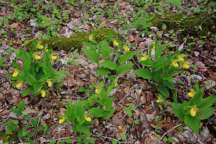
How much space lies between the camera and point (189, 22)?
362cm

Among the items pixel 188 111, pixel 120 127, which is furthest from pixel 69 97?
pixel 188 111

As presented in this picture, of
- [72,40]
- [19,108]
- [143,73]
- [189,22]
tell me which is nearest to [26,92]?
[19,108]

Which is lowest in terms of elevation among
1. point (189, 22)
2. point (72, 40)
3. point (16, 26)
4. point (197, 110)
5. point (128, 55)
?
point (197, 110)

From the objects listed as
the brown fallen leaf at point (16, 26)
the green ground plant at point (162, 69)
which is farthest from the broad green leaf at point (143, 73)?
the brown fallen leaf at point (16, 26)

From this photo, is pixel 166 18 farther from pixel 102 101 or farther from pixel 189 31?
pixel 102 101

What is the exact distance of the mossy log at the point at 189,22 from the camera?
350cm

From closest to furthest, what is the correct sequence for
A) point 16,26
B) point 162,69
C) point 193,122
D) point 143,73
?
point 193,122 < point 162,69 < point 143,73 < point 16,26

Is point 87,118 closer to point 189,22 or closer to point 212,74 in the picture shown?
point 212,74

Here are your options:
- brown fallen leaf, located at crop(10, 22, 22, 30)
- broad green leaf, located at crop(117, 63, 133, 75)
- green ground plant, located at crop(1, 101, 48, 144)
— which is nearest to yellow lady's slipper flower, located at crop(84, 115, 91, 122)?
green ground plant, located at crop(1, 101, 48, 144)

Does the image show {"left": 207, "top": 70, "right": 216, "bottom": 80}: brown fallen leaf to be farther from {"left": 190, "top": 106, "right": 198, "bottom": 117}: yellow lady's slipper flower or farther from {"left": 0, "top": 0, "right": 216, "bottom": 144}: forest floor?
{"left": 190, "top": 106, "right": 198, "bottom": 117}: yellow lady's slipper flower

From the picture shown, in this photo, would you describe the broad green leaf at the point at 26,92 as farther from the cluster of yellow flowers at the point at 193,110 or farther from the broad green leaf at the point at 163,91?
the cluster of yellow flowers at the point at 193,110

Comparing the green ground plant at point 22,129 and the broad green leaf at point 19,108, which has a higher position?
the broad green leaf at point 19,108

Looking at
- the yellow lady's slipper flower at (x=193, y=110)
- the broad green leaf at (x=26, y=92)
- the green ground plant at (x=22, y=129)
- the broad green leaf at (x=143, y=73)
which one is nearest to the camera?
the yellow lady's slipper flower at (x=193, y=110)

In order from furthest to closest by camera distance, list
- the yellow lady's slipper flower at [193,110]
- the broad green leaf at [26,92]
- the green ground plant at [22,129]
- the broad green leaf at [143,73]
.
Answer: the broad green leaf at [143,73] → the broad green leaf at [26,92] → the green ground plant at [22,129] → the yellow lady's slipper flower at [193,110]
